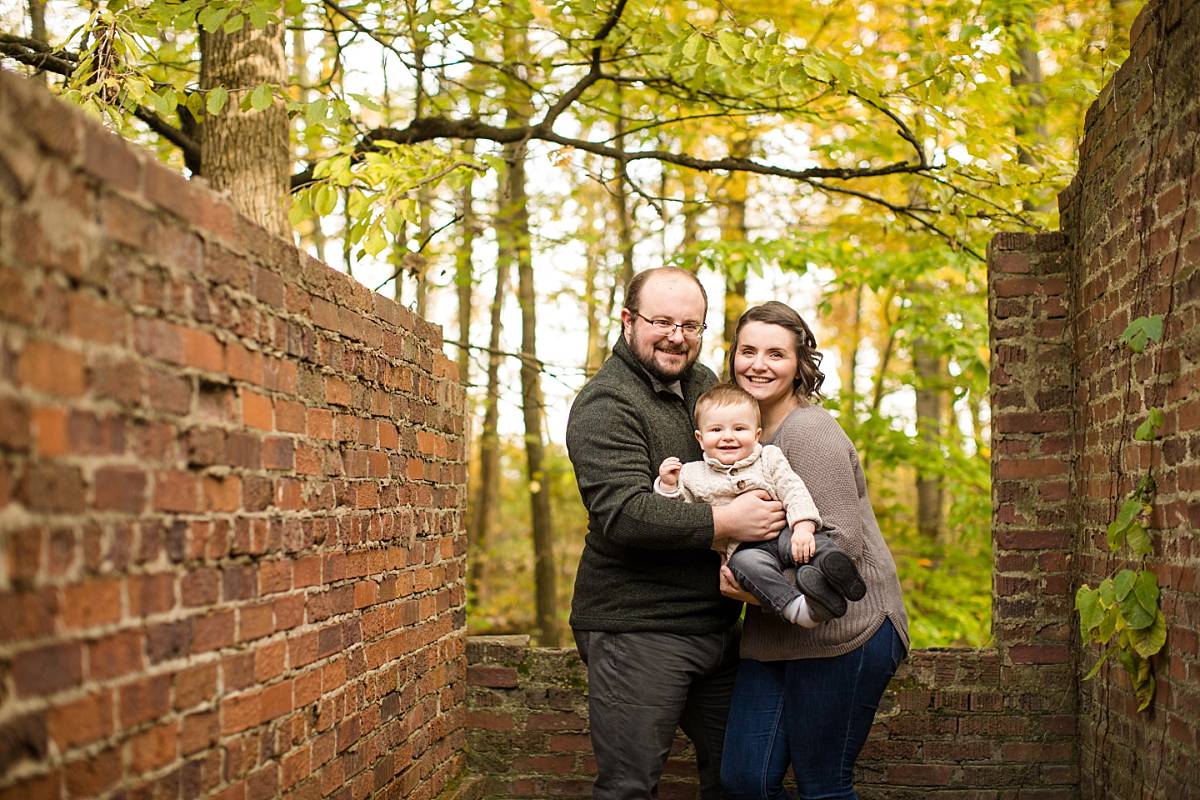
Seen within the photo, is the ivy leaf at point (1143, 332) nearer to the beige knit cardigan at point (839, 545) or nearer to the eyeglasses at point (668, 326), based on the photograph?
the beige knit cardigan at point (839, 545)

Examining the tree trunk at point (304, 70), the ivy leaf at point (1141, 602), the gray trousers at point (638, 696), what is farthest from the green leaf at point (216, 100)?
the tree trunk at point (304, 70)

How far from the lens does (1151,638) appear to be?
327cm

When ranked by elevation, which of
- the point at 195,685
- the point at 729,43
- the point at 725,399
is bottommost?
the point at 195,685

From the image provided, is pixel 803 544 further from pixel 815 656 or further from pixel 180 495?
pixel 180 495

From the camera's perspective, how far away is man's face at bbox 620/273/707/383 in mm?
3504

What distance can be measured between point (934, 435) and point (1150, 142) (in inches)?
236

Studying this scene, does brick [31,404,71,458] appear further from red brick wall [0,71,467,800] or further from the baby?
the baby

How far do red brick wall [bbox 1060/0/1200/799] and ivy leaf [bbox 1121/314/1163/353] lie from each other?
0.18 ft

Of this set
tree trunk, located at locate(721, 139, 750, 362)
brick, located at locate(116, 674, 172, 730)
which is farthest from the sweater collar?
tree trunk, located at locate(721, 139, 750, 362)

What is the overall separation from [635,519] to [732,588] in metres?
0.35

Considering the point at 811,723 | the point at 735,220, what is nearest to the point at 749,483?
the point at 811,723

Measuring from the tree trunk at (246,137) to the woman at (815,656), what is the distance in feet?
8.35

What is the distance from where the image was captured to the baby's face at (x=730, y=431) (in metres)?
3.22

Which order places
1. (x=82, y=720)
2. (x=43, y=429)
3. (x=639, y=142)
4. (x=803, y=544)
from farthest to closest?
1. (x=639, y=142)
2. (x=803, y=544)
3. (x=82, y=720)
4. (x=43, y=429)
